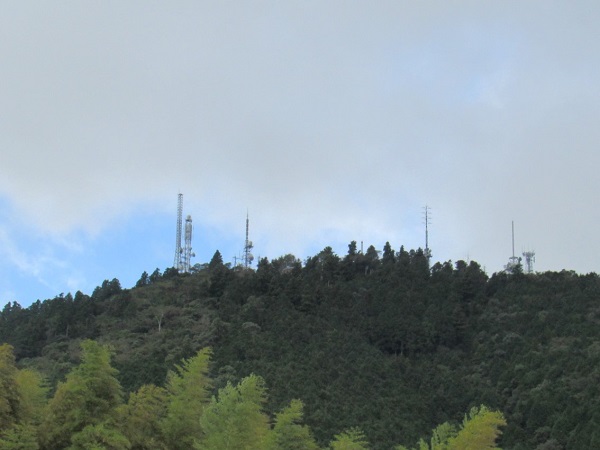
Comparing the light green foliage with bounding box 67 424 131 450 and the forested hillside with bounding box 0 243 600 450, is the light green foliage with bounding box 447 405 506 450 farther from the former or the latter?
the forested hillside with bounding box 0 243 600 450

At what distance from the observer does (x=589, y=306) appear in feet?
188

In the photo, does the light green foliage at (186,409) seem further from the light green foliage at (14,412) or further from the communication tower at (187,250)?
the communication tower at (187,250)

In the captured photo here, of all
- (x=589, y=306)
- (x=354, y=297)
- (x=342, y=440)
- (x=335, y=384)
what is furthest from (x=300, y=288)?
(x=342, y=440)

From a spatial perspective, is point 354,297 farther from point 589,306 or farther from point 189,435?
point 189,435

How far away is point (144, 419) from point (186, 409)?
1.32 m

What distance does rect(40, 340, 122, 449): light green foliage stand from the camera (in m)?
23.5

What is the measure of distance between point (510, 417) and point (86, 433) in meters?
28.2

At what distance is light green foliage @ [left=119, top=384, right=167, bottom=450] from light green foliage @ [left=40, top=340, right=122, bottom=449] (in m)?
0.68

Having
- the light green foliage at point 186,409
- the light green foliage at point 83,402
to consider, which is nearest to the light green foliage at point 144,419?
the light green foliage at point 186,409

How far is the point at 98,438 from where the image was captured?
2303 centimetres

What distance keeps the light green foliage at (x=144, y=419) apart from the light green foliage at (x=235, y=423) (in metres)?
1.33

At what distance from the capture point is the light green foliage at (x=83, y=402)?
77.0 ft

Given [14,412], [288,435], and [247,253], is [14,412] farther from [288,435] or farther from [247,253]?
[247,253]

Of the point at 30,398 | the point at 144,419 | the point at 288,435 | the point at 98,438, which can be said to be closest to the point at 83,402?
the point at 98,438
